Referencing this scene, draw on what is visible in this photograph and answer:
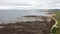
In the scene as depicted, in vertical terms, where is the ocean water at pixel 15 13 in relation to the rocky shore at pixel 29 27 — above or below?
above

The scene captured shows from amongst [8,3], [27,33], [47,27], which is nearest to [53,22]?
[47,27]

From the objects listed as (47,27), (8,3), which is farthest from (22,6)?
(47,27)

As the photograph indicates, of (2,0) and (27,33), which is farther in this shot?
(2,0)

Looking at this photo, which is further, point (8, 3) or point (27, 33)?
point (8, 3)

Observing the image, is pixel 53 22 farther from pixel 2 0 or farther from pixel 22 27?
pixel 2 0

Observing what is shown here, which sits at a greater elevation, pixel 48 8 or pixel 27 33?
pixel 48 8

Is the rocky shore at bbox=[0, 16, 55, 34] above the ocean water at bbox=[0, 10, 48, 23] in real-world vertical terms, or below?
below

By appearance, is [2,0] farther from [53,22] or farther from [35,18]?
[53,22]
